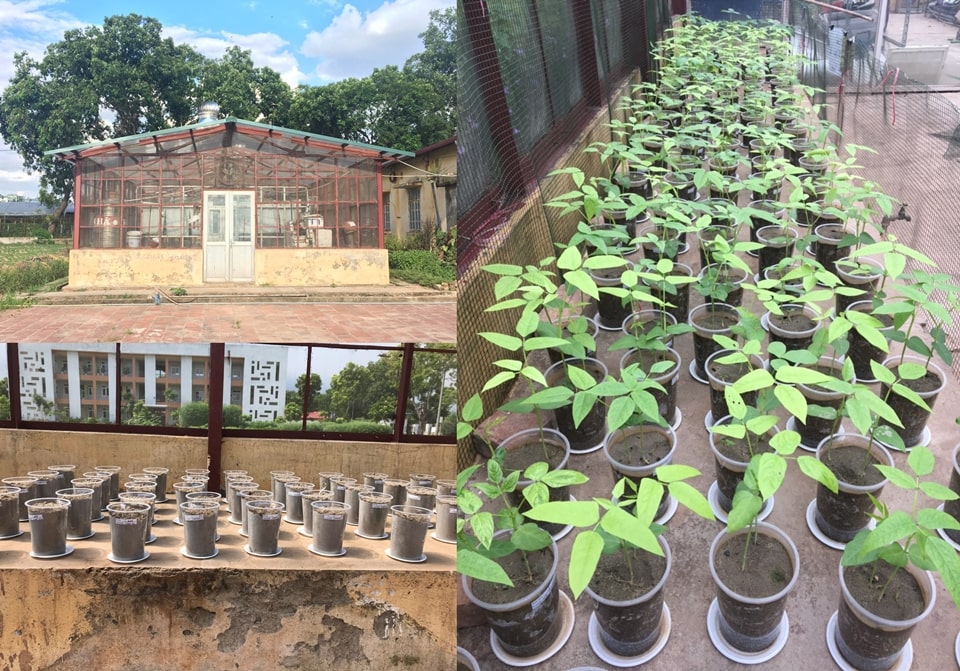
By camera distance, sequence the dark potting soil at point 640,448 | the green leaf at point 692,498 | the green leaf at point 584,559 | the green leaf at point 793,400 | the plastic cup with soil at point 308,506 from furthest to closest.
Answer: the plastic cup with soil at point 308,506 < the dark potting soil at point 640,448 < the green leaf at point 793,400 < the green leaf at point 692,498 < the green leaf at point 584,559

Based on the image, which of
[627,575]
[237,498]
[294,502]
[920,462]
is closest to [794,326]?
[920,462]

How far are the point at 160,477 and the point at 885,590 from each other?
→ 106 inches

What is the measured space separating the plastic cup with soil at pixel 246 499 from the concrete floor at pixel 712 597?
1155mm

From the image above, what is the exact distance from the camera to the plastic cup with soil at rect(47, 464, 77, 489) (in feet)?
8.96

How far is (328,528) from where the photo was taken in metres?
2.28

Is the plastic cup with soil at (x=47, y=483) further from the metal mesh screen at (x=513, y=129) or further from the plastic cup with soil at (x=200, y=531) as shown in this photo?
the metal mesh screen at (x=513, y=129)

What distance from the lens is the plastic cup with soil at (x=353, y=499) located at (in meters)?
2.53

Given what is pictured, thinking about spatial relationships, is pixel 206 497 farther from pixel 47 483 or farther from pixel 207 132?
pixel 207 132

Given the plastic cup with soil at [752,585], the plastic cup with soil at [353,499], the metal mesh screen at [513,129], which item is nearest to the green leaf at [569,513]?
the plastic cup with soil at [752,585]

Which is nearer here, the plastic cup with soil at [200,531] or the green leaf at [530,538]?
the green leaf at [530,538]

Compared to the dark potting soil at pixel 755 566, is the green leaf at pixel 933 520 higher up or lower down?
higher up

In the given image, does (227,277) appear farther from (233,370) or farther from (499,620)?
(499,620)

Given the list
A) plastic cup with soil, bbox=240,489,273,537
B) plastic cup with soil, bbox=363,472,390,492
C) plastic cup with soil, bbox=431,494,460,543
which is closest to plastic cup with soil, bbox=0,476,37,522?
plastic cup with soil, bbox=240,489,273,537

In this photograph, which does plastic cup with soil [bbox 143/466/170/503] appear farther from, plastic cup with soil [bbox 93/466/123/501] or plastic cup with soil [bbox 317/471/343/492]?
plastic cup with soil [bbox 317/471/343/492]
